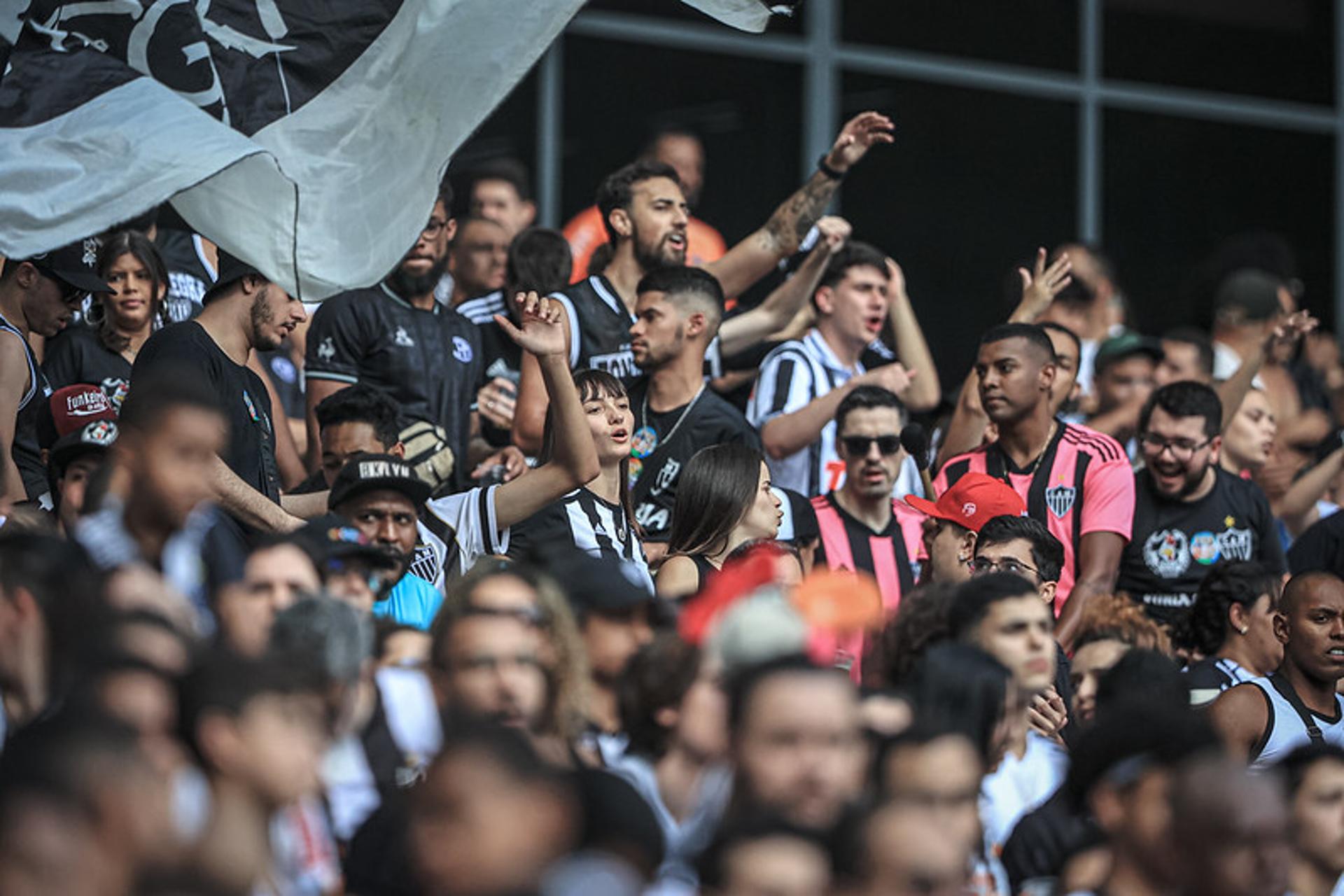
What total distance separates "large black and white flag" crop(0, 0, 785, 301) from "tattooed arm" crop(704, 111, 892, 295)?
5.99 feet

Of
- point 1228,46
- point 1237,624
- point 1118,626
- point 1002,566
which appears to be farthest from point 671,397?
point 1228,46

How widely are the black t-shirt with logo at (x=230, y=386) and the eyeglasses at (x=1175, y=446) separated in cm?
369

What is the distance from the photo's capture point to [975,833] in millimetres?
5324

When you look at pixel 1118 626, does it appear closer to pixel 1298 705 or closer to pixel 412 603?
pixel 1298 705

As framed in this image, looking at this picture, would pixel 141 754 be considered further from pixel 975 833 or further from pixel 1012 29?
pixel 1012 29

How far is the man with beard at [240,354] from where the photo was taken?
23.2ft

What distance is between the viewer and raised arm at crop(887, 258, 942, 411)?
33.3 ft

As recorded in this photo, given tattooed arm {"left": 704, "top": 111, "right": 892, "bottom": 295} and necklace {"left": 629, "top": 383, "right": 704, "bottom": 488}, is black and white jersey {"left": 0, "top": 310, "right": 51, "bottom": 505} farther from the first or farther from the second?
tattooed arm {"left": 704, "top": 111, "right": 892, "bottom": 295}

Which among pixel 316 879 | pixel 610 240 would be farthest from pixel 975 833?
pixel 610 240

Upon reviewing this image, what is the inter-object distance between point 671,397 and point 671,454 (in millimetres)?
273

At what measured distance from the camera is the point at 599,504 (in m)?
7.73

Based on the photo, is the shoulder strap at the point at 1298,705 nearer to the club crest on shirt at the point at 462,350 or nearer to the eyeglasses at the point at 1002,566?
the eyeglasses at the point at 1002,566

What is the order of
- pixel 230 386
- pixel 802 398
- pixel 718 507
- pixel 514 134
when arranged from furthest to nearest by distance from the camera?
pixel 514 134, pixel 802 398, pixel 718 507, pixel 230 386

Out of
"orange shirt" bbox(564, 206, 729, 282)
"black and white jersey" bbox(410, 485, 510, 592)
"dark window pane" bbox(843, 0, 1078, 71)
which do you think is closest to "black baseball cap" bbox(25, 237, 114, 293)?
"black and white jersey" bbox(410, 485, 510, 592)
